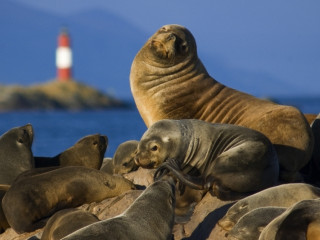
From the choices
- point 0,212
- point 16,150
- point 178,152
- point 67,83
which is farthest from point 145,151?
point 67,83

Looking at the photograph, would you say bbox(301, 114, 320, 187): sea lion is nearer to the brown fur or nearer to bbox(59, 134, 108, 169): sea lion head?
bbox(59, 134, 108, 169): sea lion head

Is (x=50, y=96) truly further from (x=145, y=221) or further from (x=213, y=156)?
(x=145, y=221)

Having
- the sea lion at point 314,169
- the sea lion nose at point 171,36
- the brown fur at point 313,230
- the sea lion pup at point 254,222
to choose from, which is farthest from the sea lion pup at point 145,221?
the sea lion nose at point 171,36

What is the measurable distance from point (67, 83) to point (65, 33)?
4.05 metres

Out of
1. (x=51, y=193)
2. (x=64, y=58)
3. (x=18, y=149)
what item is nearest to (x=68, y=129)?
(x=64, y=58)

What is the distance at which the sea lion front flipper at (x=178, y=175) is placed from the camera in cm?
713

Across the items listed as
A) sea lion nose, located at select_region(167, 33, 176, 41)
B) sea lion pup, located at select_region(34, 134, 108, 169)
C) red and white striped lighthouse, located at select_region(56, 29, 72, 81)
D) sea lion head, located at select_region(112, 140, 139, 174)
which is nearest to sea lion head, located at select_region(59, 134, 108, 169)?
sea lion pup, located at select_region(34, 134, 108, 169)

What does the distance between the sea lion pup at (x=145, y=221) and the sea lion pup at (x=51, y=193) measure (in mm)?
1338

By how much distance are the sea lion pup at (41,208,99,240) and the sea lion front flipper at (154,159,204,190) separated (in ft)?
2.26

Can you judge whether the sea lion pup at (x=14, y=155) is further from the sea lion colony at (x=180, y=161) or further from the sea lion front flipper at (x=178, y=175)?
the sea lion front flipper at (x=178, y=175)

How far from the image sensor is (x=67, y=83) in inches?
2921

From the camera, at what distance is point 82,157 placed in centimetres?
917

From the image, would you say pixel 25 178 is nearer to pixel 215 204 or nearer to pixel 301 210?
pixel 215 204

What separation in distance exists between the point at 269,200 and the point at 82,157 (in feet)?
9.57
